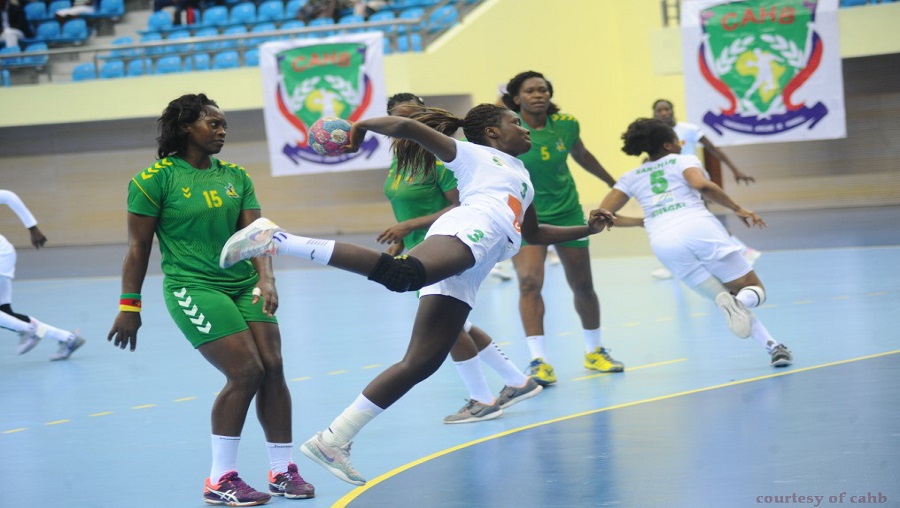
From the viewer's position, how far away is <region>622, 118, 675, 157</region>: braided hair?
7.93 meters

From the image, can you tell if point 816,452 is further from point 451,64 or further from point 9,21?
point 9,21

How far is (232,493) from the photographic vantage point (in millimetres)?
5105

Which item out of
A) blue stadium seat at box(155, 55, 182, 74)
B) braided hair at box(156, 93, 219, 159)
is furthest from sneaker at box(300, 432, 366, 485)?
blue stadium seat at box(155, 55, 182, 74)

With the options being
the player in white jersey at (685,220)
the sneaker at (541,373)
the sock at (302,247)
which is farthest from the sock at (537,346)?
the sock at (302,247)

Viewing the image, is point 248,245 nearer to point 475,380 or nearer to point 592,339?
point 475,380

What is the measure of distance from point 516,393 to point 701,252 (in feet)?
5.72

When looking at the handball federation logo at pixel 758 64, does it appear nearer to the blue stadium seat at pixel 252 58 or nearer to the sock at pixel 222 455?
the blue stadium seat at pixel 252 58

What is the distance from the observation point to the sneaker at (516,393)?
692cm

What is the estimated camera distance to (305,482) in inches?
207

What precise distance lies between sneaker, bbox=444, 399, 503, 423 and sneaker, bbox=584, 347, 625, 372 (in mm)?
1317

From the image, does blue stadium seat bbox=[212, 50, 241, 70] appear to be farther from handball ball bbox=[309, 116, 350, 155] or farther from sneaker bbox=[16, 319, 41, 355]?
handball ball bbox=[309, 116, 350, 155]

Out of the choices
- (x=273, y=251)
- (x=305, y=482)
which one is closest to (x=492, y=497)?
(x=305, y=482)

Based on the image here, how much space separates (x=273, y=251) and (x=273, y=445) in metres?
0.99

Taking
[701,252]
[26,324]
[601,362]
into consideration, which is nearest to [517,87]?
[701,252]
